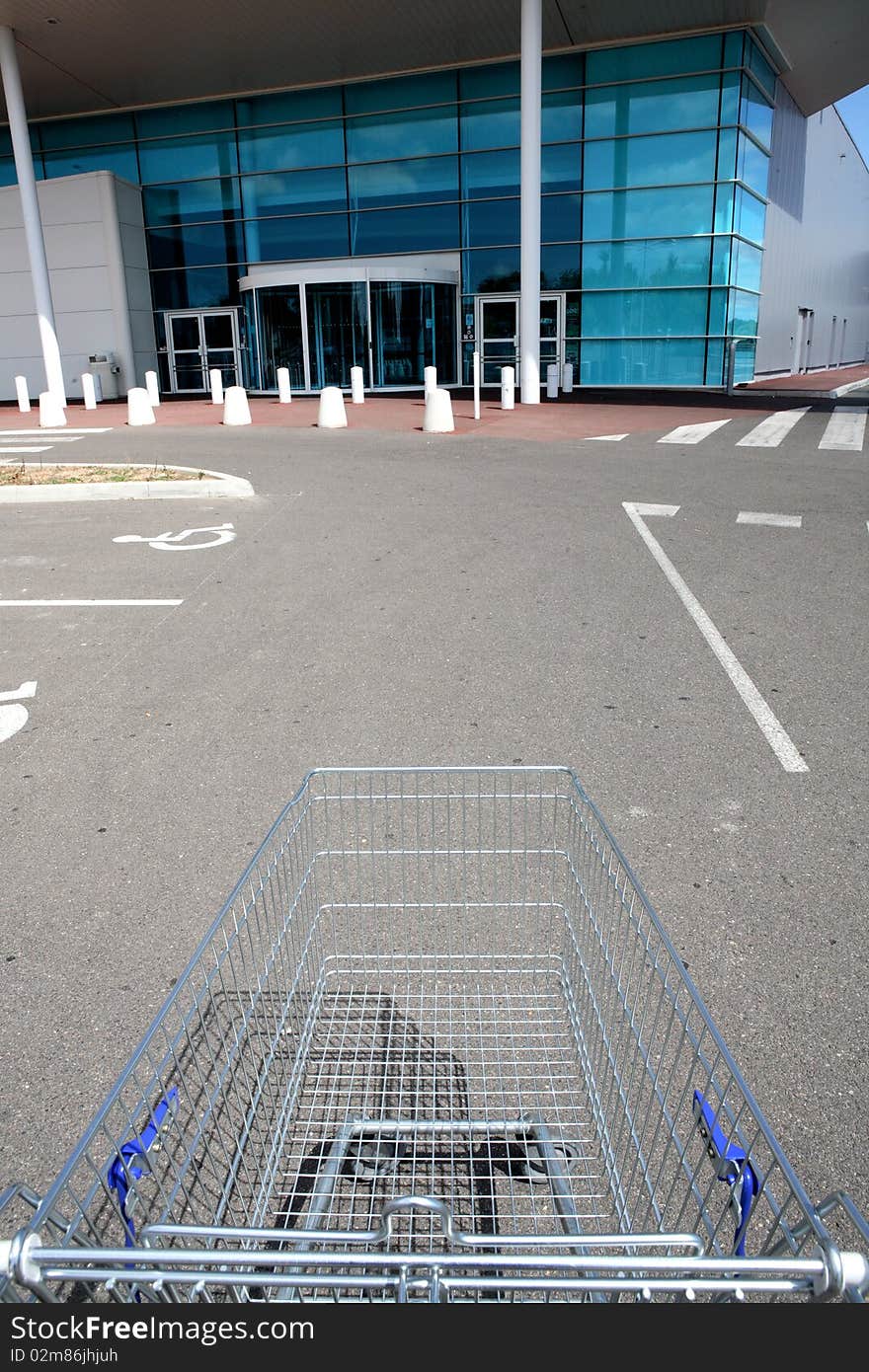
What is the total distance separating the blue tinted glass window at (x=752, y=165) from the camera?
26.7 meters

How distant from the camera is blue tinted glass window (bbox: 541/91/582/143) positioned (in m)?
27.3

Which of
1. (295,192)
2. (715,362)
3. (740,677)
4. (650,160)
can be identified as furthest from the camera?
(295,192)

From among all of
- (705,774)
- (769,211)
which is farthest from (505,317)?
(705,774)

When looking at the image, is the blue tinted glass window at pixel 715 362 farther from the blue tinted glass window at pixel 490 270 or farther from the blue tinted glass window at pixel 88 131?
the blue tinted glass window at pixel 88 131

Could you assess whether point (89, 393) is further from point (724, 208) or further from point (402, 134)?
point (724, 208)

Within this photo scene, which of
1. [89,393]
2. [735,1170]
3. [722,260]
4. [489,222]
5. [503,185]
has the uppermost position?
[503,185]

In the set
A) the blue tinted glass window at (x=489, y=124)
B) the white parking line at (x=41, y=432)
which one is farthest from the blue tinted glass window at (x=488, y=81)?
the white parking line at (x=41, y=432)

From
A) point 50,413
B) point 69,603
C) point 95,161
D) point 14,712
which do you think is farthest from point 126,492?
point 95,161

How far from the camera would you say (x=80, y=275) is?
29547mm

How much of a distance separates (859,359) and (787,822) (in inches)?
2351

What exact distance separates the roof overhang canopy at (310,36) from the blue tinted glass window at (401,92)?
48 cm

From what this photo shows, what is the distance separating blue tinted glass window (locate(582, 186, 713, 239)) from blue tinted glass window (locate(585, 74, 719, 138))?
1.59 metres

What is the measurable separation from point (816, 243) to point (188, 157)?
25.9 metres
